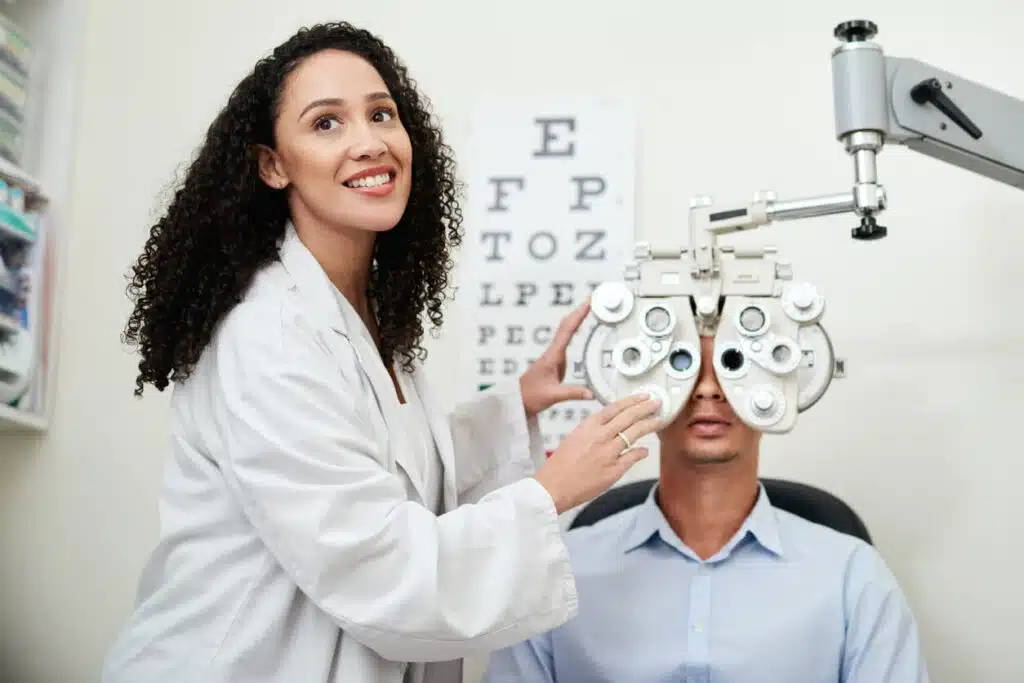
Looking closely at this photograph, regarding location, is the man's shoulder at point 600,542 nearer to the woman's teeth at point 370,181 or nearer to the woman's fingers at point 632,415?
the woman's fingers at point 632,415

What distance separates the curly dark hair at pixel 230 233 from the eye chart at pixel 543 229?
398 mm

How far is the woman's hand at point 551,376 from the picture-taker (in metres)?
1.67

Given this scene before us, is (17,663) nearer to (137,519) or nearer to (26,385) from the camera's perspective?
(137,519)

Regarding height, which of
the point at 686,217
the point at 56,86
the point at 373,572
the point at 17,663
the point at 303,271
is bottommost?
the point at 17,663

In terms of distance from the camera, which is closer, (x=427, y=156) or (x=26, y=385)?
(x=427, y=156)

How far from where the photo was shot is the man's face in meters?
1.53

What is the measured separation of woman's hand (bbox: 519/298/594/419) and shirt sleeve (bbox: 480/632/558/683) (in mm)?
322

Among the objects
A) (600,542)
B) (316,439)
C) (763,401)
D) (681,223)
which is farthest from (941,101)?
(316,439)

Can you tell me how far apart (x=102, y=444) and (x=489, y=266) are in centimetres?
76

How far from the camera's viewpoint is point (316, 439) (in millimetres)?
1252

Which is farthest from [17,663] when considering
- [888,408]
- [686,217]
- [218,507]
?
[888,408]

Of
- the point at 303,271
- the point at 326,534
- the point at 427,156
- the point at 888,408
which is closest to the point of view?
the point at 326,534

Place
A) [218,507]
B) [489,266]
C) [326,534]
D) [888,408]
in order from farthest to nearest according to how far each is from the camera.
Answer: [489,266], [888,408], [218,507], [326,534]

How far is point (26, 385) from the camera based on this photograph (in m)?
2.04
